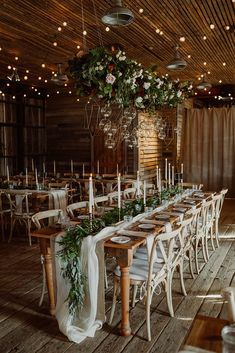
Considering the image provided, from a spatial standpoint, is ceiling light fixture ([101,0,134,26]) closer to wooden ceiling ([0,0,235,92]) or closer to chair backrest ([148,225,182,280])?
wooden ceiling ([0,0,235,92])

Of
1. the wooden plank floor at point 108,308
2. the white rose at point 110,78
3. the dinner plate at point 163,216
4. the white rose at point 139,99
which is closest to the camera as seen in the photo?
the wooden plank floor at point 108,308

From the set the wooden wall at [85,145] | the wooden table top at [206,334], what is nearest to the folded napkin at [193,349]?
the wooden table top at [206,334]

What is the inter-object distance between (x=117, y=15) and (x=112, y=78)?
66 cm

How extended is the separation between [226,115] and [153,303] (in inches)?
359

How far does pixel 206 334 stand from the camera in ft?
5.72

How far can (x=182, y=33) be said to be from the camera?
21.0 feet

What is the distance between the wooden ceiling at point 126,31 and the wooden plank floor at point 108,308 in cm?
364

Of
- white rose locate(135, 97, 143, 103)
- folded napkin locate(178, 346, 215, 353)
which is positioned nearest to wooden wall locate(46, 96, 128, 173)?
white rose locate(135, 97, 143, 103)

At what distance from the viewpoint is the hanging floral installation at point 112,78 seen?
167 inches

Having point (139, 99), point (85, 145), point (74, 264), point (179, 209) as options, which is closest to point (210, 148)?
point (85, 145)

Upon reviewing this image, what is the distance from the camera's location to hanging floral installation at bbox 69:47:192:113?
4254mm

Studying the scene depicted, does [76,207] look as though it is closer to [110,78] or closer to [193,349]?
[110,78]

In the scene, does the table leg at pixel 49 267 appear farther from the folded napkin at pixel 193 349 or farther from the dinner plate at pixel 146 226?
the folded napkin at pixel 193 349

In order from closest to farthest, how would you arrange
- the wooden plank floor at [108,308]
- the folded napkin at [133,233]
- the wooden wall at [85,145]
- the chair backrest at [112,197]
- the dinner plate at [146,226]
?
the wooden plank floor at [108,308] < the folded napkin at [133,233] < the dinner plate at [146,226] < the chair backrest at [112,197] < the wooden wall at [85,145]
